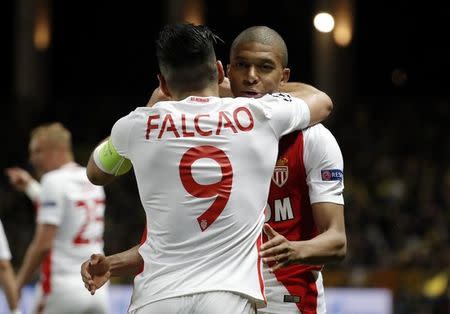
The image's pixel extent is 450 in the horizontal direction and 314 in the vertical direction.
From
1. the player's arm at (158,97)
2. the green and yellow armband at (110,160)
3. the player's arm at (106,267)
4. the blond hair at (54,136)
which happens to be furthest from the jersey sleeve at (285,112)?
the blond hair at (54,136)

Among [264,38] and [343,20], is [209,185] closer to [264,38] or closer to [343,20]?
[264,38]

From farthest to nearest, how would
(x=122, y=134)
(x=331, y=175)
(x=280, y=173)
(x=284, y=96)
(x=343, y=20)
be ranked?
(x=343, y=20)
(x=280, y=173)
(x=331, y=175)
(x=284, y=96)
(x=122, y=134)

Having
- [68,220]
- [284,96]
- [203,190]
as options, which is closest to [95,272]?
[203,190]

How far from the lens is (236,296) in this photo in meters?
3.64

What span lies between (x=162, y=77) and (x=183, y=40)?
19cm

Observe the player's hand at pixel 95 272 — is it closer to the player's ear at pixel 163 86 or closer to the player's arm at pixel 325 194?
the player's ear at pixel 163 86

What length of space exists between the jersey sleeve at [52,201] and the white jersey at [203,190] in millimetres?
4158

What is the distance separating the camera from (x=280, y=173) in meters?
4.20

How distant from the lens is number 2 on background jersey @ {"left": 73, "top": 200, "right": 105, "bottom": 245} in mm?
7906

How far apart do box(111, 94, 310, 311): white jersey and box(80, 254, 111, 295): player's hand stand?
0.56 ft

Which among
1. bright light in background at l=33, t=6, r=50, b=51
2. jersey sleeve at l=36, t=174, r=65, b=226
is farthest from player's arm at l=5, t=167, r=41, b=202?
bright light in background at l=33, t=6, r=50, b=51

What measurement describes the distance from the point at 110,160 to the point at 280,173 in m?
0.65

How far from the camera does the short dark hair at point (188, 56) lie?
3719 mm

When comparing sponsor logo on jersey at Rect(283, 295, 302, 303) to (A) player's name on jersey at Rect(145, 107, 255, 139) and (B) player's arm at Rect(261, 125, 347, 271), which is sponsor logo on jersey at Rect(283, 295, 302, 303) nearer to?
(B) player's arm at Rect(261, 125, 347, 271)
